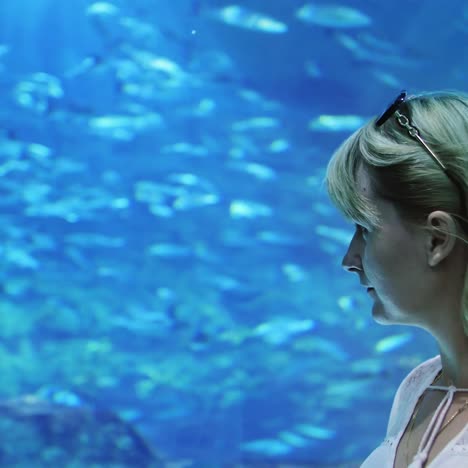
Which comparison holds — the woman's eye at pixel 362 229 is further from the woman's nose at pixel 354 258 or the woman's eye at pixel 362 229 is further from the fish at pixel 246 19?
the fish at pixel 246 19

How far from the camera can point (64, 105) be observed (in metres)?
6.33

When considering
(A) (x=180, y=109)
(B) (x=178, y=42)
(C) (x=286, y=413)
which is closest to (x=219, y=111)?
(A) (x=180, y=109)

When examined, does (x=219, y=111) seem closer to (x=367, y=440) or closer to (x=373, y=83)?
(x=373, y=83)

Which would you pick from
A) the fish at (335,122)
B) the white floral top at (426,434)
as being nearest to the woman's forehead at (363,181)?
the white floral top at (426,434)

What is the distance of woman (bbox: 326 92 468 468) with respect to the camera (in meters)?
1.00

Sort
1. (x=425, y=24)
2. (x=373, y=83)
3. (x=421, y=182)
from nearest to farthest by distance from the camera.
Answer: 1. (x=421, y=182)
2. (x=425, y=24)
3. (x=373, y=83)

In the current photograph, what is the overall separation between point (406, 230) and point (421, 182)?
0.08 metres

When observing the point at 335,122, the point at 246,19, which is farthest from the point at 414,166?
the point at 335,122

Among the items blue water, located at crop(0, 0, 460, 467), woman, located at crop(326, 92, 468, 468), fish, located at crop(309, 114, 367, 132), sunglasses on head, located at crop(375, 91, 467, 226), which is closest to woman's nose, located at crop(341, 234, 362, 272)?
woman, located at crop(326, 92, 468, 468)

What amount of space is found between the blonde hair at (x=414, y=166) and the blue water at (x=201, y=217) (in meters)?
4.87

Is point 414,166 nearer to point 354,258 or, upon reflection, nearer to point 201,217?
point 354,258

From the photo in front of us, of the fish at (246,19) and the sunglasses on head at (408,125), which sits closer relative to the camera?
the sunglasses on head at (408,125)

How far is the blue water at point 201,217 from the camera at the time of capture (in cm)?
584

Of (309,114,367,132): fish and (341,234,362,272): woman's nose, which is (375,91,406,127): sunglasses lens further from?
(309,114,367,132): fish
